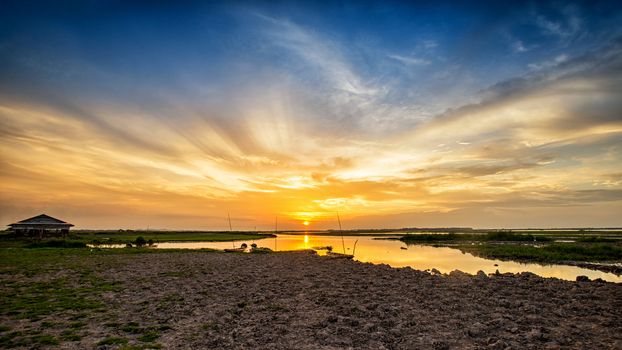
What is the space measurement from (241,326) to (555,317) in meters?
12.5

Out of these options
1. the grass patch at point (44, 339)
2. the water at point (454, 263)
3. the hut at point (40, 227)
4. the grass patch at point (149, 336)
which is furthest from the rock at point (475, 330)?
the hut at point (40, 227)

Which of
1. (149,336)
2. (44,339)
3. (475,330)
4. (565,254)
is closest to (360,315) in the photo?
(475,330)

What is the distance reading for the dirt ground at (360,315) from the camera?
1079cm

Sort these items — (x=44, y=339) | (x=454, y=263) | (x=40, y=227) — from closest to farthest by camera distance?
(x=44, y=339)
(x=454, y=263)
(x=40, y=227)

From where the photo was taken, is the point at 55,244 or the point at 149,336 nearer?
the point at 149,336

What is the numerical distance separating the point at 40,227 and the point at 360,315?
90.9 m

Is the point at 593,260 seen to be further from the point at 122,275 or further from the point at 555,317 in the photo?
the point at 122,275

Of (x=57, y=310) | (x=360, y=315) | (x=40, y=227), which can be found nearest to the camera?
(x=360, y=315)

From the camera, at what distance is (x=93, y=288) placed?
1948 cm

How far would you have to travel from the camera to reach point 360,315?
1409cm

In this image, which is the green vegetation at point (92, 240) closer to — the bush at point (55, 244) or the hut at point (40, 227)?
the bush at point (55, 244)

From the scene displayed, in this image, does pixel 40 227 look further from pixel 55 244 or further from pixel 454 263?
pixel 454 263

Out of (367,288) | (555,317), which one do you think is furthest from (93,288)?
(555,317)

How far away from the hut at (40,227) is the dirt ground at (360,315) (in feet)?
237
